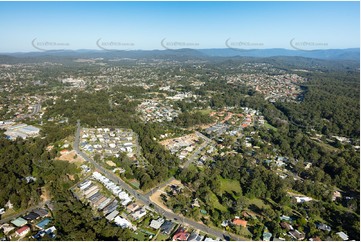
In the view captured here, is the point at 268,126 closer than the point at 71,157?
No

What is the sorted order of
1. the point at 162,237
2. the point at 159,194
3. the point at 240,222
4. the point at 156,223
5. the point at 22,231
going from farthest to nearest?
the point at 159,194
the point at 240,222
the point at 156,223
the point at 162,237
the point at 22,231

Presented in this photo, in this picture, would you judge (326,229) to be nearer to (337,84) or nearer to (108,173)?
(108,173)

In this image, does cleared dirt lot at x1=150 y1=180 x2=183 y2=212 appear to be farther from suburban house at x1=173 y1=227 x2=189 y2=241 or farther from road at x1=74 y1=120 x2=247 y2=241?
suburban house at x1=173 y1=227 x2=189 y2=241

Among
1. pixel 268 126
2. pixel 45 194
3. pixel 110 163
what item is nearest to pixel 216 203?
pixel 110 163

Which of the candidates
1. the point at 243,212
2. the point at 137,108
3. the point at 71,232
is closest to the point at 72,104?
the point at 137,108

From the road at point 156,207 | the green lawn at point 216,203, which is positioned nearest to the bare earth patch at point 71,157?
the road at point 156,207

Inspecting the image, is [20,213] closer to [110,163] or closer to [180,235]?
[110,163]

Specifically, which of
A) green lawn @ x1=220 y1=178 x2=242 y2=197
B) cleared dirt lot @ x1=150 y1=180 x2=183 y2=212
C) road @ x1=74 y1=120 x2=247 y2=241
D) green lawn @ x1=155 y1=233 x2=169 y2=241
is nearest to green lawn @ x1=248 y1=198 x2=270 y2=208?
green lawn @ x1=220 y1=178 x2=242 y2=197

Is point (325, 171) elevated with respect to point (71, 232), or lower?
lower

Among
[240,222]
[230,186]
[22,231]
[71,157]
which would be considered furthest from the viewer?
[71,157]
